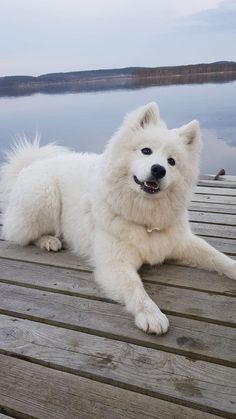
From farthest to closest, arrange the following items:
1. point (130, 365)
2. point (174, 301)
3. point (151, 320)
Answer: point (174, 301) → point (151, 320) → point (130, 365)

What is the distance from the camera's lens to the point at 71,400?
1136 mm

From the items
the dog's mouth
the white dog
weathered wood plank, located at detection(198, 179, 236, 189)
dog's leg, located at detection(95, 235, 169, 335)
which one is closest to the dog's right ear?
the white dog

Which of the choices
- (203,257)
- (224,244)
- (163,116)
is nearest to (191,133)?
(203,257)

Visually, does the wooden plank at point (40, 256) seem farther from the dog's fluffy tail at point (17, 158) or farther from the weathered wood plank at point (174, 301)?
the dog's fluffy tail at point (17, 158)

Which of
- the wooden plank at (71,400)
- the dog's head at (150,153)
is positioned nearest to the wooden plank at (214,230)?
the dog's head at (150,153)

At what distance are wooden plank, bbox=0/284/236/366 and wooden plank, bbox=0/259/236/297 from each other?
0.08 metres

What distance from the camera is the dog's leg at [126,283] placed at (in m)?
1.43

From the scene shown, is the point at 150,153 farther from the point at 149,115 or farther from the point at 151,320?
the point at 151,320

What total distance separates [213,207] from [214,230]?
46 centimetres

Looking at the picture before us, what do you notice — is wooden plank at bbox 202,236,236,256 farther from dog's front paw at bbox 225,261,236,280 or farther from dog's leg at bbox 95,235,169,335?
dog's leg at bbox 95,235,169,335

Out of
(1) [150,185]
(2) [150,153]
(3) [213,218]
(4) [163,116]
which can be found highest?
(4) [163,116]

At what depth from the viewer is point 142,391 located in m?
1.16

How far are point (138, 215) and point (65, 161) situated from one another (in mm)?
860

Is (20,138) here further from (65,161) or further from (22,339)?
(22,339)
